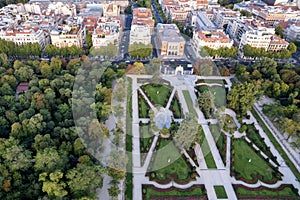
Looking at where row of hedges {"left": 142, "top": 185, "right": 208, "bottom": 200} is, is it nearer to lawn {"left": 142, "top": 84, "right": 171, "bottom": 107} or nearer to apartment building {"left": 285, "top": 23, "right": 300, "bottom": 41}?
lawn {"left": 142, "top": 84, "right": 171, "bottom": 107}

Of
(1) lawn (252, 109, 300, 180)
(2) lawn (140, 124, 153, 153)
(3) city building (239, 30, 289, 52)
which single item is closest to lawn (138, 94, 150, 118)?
(2) lawn (140, 124, 153, 153)

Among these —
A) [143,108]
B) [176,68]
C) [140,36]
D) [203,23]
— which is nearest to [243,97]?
[176,68]

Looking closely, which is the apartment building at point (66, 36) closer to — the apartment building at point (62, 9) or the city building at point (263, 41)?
the apartment building at point (62, 9)

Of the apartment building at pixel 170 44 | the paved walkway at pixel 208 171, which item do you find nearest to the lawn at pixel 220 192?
the paved walkway at pixel 208 171

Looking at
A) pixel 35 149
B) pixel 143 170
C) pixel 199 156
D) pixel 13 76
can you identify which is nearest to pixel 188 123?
pixel 199 156

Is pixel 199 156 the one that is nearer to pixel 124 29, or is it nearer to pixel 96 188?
pixel 96 188

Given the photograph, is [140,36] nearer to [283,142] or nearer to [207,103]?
[207,103]
